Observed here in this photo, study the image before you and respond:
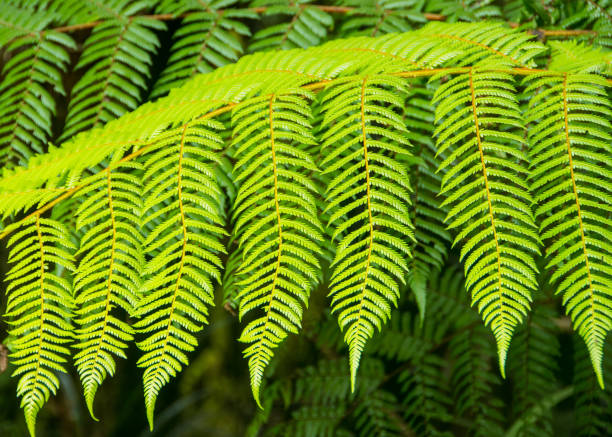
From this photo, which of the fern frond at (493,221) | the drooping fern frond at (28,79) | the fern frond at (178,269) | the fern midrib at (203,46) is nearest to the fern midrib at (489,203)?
the fern frond at (493,221)

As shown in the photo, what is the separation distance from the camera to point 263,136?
1.17 meters

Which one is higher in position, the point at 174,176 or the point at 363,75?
the point at 363,75

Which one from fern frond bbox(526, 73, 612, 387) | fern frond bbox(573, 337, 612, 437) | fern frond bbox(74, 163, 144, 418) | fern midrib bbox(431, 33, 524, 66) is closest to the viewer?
fern frond bbox(526, 73, 612, 387)

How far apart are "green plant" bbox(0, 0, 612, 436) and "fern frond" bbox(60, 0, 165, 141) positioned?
12 mm

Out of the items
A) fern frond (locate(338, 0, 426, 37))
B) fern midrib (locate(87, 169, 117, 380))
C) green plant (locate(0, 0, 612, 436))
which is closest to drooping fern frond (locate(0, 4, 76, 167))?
green plant (locate(0, 0, 612, 436))

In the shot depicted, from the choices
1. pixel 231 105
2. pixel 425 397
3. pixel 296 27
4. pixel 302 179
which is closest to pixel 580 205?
pixel 302 179

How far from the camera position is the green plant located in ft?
3.38

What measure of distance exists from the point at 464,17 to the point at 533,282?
1111 millimetres

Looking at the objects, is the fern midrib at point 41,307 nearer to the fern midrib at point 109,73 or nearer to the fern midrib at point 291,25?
the fern midrib at point 109,73

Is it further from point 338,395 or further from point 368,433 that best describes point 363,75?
point 368,433

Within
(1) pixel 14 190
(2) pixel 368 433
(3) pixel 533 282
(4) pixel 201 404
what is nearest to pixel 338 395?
(2) pixel 368 433

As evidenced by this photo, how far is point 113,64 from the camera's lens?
5.73 ft

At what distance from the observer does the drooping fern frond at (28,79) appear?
1.67 meters

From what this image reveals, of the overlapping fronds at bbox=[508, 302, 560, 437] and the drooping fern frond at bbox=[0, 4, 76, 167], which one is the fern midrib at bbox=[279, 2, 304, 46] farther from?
the overlapping fronds at bbox=[508, 302, 560, 437]
